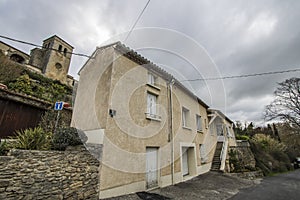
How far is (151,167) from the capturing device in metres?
7.30

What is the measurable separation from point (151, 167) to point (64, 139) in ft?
13.6

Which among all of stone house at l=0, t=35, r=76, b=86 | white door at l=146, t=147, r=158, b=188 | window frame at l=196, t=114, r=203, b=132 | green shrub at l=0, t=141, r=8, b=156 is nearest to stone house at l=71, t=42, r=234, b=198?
white door at l=146, t=147, r=158, b=188

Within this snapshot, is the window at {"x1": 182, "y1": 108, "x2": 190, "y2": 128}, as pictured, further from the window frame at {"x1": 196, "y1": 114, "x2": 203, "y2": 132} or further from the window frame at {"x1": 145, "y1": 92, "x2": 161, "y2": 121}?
the window frame at {"x1": 145, "y1": 92, "x2": 161, "y2": 121}

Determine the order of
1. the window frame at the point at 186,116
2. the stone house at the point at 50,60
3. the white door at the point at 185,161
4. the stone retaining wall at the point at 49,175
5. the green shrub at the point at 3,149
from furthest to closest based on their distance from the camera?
the stone house at the point at 50,60 → the window frame at the point at 186,116 → the white door at the point at 185,161 → the green shrub at the point at 3,149 → the stone retaining wall at the point at 49,175

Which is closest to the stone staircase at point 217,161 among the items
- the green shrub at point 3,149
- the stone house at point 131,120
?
the stone house at point 131,120

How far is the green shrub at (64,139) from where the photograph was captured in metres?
4.93

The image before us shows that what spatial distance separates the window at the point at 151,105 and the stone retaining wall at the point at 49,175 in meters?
3.60

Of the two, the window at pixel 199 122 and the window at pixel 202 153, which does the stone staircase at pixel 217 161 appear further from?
the window at pixel 199 122

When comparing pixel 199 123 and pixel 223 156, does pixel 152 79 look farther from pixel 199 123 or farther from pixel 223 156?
pixel 223 156

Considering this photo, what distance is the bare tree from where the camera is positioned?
16.9 meters

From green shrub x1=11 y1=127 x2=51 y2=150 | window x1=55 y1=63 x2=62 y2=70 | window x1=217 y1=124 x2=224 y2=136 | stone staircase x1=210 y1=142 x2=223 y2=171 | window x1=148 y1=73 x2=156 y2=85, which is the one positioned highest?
window x1=55 y1=63 x2=62 y2=70

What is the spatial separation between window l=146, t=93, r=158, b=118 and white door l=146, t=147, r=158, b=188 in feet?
5.56

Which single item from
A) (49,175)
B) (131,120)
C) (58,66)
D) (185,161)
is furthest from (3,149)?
(58,66)

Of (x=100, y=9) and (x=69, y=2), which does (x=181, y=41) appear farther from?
(x=69, y=2)
